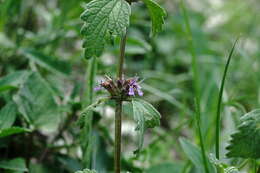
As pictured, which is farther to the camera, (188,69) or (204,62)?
(188,69)

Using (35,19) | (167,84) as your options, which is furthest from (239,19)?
(35,19)

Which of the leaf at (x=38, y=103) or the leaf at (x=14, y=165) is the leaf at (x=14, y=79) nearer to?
the leaf at (x=38, y=103)

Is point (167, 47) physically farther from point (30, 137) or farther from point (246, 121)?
point (246, 121)

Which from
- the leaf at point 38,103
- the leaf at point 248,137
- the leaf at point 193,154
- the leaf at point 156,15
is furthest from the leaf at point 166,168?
the leaf at point 156,15

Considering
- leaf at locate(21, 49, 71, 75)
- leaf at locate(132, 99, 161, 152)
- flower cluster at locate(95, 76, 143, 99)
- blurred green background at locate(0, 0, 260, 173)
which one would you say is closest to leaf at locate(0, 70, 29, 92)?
blurred green background at locate(0, 0, 260, 173)

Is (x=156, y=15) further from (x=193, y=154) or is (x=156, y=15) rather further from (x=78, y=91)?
(x=78, y=91)
